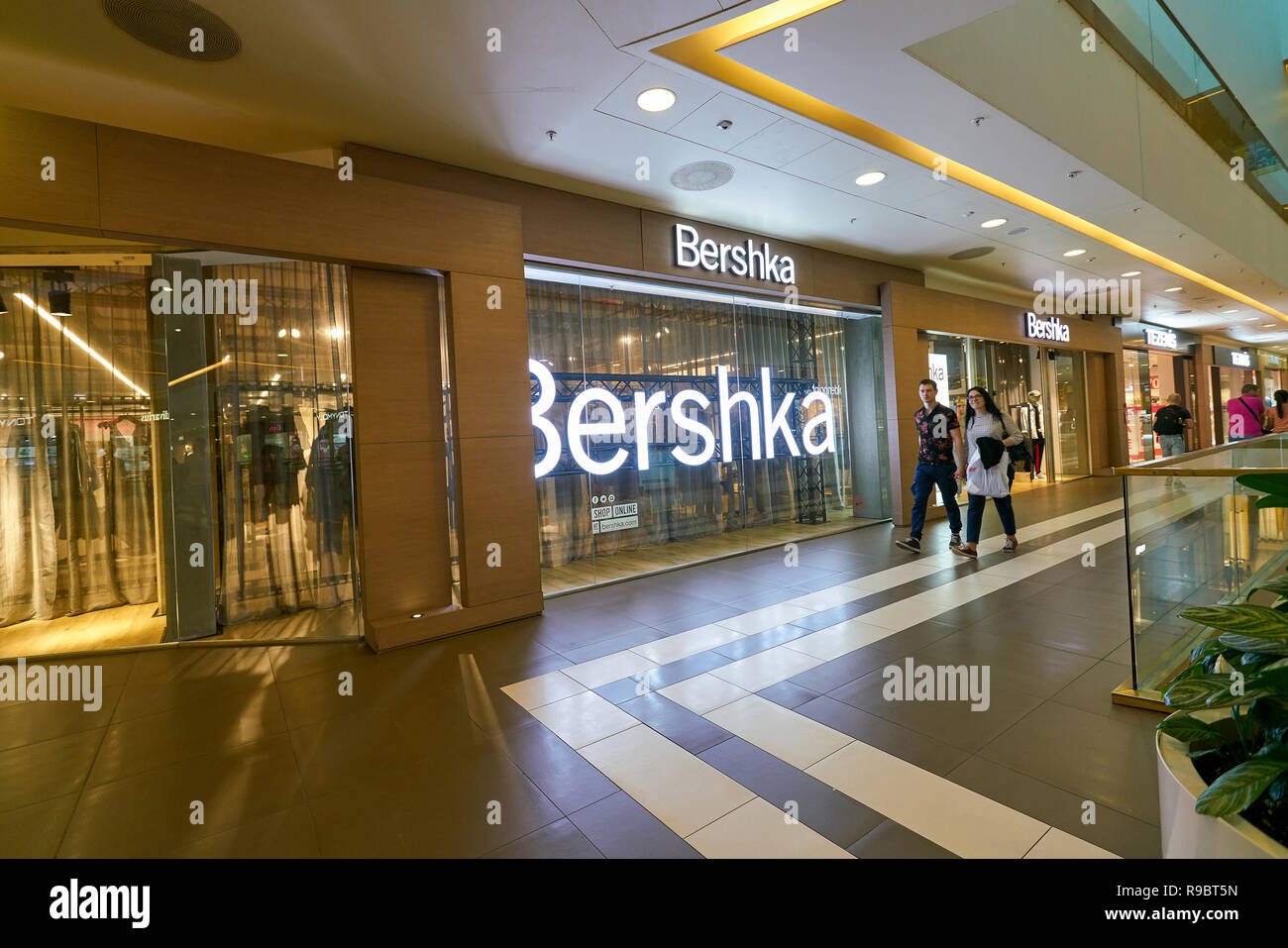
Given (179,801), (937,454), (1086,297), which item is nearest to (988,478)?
(937,454)

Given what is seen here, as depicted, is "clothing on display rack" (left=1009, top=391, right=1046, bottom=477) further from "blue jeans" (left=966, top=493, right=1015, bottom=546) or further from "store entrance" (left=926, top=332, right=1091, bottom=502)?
"blue jeans" (left=966, top=493, right=1015, bottom=546)

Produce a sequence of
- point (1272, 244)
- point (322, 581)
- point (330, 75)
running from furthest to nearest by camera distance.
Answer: point (1272, 244) < point (322, 581) < point (330, 75)

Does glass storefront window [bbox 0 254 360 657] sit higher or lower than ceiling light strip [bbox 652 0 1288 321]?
lower

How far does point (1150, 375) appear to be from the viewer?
49.9 ft

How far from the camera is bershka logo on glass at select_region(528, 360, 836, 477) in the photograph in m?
5.48

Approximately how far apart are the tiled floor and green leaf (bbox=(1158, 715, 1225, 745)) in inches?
23.6

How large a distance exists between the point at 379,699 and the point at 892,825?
2654 mm

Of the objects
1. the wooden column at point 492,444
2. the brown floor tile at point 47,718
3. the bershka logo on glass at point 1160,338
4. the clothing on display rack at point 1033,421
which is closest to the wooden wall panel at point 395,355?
the wooden column at point 492,444


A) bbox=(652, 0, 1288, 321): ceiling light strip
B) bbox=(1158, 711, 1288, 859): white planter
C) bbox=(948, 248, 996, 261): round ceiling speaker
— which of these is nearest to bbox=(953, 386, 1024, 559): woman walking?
bbox=(652, 0, 1288, 321): ceiling light strip
